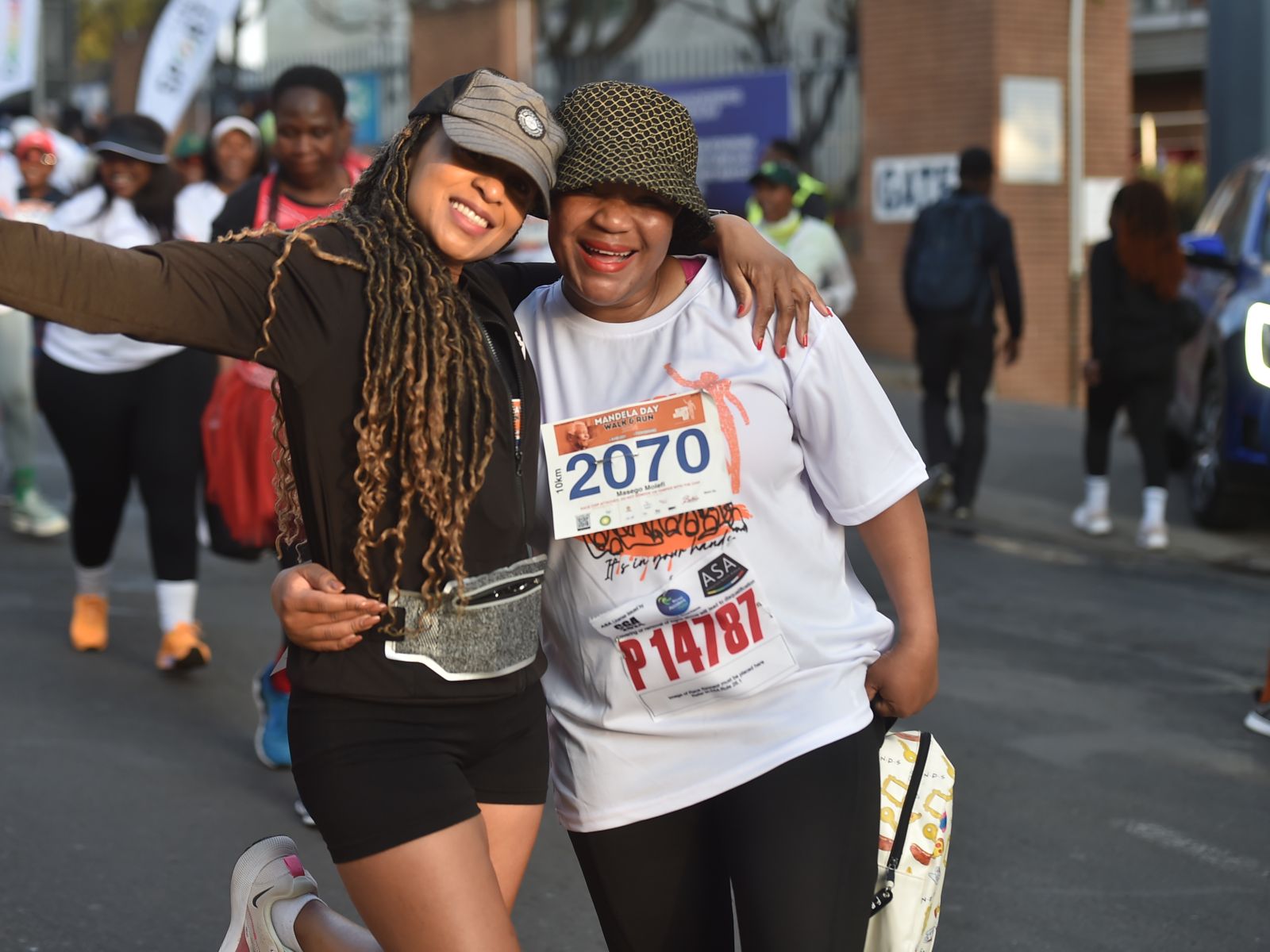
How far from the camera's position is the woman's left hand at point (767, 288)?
9.57 feet

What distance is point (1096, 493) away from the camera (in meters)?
9.98

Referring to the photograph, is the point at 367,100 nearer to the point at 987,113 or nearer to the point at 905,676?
the point at 987,113

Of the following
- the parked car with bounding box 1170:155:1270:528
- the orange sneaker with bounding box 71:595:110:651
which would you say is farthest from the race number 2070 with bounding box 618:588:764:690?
the parked car with bounding box 1170:155:1270:528

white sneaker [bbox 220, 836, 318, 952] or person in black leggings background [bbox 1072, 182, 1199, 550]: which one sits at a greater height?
person in black leggings background [bbox 1072, 182, 1199, 550]

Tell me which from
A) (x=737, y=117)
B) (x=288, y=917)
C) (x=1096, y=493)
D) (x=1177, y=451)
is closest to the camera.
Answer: (x=288, y=917)

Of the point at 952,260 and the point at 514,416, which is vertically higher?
the point at 952,260

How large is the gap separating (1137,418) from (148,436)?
18.2 ft

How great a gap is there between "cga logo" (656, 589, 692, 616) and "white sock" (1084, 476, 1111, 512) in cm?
751

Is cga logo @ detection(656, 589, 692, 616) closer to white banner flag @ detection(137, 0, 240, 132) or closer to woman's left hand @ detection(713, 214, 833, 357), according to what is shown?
woman's left hand @ detection(713, 214, 833, 357)

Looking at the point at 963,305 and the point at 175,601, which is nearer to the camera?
the point at 175,601

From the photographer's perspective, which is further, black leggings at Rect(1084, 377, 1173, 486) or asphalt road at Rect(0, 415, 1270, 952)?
black leggings at Rect(1084, 377, 1173, 486)

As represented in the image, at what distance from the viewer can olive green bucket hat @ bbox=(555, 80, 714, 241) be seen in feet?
9.23

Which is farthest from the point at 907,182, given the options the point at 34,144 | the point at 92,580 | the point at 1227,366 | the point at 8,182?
the point at 92,580

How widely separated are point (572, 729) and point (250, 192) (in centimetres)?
327
